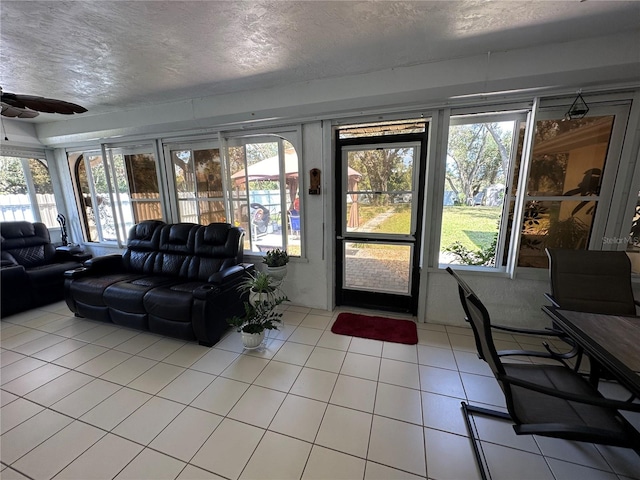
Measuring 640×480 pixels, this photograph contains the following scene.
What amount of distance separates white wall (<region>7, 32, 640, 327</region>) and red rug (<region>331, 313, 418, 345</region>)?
325mm

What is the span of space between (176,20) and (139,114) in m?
2.16

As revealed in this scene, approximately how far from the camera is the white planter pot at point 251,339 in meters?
2.32

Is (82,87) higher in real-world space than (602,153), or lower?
higher

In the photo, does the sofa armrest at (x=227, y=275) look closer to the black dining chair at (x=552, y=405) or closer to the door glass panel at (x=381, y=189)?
the door glass panel at (x=381, y=189)

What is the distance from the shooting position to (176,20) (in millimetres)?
1540

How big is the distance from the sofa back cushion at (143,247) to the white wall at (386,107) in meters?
1.31

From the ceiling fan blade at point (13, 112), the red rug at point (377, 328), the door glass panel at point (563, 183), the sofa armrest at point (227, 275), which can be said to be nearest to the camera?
the ceiling fan blade at point (13, 112)

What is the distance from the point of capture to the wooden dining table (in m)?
1.10

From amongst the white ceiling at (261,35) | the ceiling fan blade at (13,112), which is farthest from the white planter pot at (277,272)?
the ceiling fan blade at (13,112)

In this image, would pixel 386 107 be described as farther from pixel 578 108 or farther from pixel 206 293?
pixel 206 293

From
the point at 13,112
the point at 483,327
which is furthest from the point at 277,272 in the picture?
the point at 13,112

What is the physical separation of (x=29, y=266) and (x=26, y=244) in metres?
0.32

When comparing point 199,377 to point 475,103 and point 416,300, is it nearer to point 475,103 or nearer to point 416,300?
point 416,300

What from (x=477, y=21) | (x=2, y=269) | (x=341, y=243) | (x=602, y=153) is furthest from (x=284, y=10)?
(x=2, y=269)
